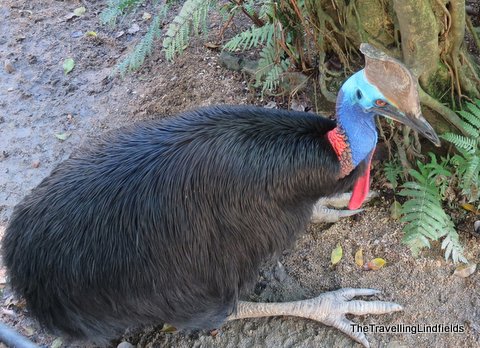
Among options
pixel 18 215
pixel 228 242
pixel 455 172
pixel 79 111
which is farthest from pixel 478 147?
pixel 79 111

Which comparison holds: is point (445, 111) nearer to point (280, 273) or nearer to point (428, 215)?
point (428, 215)

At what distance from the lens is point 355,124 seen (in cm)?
188

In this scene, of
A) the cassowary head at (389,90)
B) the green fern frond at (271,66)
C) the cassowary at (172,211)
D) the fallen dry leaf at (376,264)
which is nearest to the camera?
the cassowary head at (389,90)

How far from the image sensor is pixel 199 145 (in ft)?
6.68

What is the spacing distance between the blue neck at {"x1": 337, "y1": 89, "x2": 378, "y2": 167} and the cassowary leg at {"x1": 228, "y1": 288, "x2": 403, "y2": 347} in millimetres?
712

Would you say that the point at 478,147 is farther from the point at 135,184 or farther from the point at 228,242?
the point at 135,184

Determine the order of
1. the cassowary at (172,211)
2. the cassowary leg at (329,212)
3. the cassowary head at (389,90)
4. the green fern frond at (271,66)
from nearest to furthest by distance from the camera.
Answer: the cassowary head at (389,90) < the cassowary at (172,211) < the cassowary leg at (329,212) < the green fern frond at (271,66)

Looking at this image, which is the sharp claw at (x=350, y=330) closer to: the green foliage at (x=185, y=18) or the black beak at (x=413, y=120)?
the black beak at (x=413, y=120)

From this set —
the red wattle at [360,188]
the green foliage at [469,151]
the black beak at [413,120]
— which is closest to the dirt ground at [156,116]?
the green foliage at [469,151]

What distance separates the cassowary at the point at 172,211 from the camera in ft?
6.57

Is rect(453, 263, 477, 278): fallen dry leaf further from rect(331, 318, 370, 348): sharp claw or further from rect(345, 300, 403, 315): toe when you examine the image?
rect(331, 318, 370, 348): sharp claw

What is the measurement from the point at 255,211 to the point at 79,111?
194 cm

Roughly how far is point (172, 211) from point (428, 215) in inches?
41.9

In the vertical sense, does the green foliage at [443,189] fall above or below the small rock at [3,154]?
below
